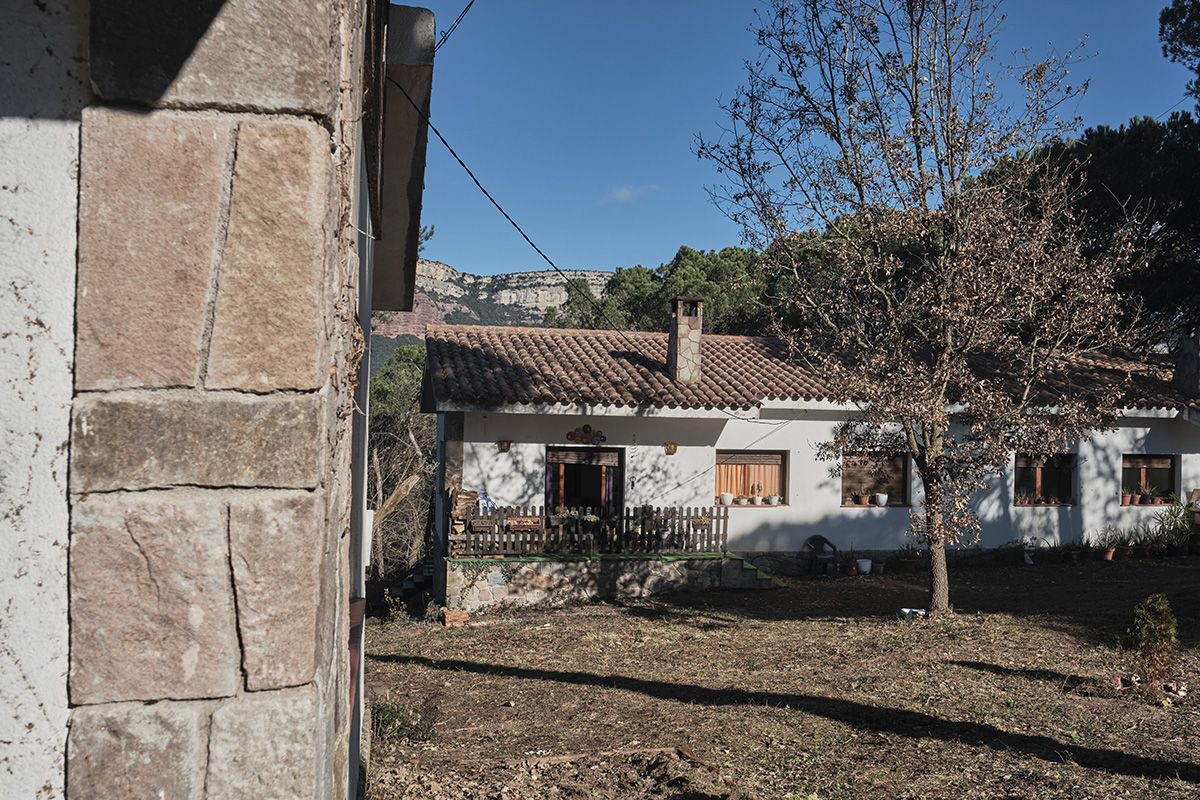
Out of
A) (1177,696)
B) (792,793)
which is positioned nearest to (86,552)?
(792,793)

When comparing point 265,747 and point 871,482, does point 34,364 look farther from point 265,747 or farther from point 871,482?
point 871,482

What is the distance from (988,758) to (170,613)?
245 inches

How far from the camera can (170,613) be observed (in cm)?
130

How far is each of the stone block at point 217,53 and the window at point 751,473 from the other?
14.6 metres

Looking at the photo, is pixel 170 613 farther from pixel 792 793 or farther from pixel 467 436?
pixel 467 436

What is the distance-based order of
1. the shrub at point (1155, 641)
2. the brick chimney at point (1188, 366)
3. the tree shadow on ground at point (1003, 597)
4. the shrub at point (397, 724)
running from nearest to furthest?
1. the shrub at point (397, 724)
2. the shrub at point (1155, 641)
3. the tree shadow on ground at point (1003, 597)
4. the brick chimney at point (1188, 366)

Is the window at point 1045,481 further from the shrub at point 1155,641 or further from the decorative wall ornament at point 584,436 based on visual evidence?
the shrub at point 1155,641

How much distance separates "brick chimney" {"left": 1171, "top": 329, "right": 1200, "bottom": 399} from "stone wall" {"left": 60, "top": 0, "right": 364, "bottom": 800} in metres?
19.9

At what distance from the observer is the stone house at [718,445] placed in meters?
14.5

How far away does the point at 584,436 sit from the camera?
14.8m

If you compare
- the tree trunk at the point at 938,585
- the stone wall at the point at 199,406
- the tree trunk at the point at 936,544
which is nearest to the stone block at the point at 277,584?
the stone wall at the point at 199,406

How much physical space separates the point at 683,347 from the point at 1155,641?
→ 30.7 feet

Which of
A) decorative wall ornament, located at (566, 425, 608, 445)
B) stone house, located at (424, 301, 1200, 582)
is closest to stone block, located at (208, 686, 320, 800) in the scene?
stone house, located at (424, 301, 1200, 582)

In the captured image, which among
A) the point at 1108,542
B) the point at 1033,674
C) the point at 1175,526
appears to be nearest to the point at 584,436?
the point at 1033,674
